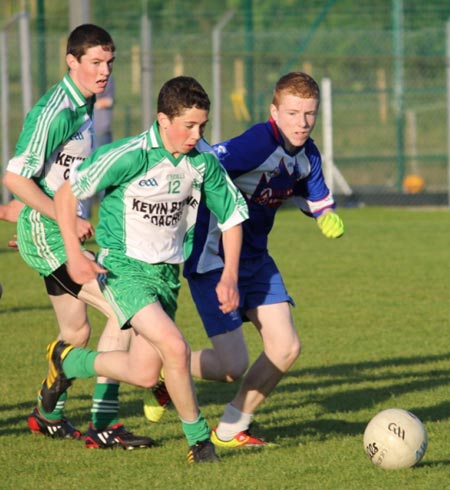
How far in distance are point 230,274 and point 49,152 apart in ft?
3.86

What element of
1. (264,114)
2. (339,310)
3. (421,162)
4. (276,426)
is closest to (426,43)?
(421,162)

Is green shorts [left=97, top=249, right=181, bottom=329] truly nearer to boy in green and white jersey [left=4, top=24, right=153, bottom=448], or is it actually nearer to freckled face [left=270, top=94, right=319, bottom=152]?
boy in green and white jersey [left=4, top=24, right=153, bottom=448]

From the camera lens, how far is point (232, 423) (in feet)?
19.4

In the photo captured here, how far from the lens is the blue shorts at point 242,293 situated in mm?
6016

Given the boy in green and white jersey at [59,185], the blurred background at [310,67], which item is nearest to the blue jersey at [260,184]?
the boy in green and white jersey at [59,185]

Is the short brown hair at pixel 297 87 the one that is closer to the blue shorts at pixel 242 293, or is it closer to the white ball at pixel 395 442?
the blue shorts at pixel 242 293

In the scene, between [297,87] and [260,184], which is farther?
[260,184]

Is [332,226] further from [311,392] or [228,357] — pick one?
[311,392]

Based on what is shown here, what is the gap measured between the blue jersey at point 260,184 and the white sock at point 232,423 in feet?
2.33

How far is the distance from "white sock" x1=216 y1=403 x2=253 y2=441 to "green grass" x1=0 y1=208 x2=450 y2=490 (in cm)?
18

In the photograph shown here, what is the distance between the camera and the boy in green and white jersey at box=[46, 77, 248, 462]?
5270mm

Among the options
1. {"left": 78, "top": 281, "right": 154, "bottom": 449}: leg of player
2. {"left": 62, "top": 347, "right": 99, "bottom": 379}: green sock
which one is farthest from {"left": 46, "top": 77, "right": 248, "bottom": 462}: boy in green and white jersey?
{"left": 78, "top": 281, "right": 154, "bottom": 449}: leg of player

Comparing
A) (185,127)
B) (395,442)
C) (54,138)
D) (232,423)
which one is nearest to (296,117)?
(185,127)

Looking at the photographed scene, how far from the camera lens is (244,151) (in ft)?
19.4
